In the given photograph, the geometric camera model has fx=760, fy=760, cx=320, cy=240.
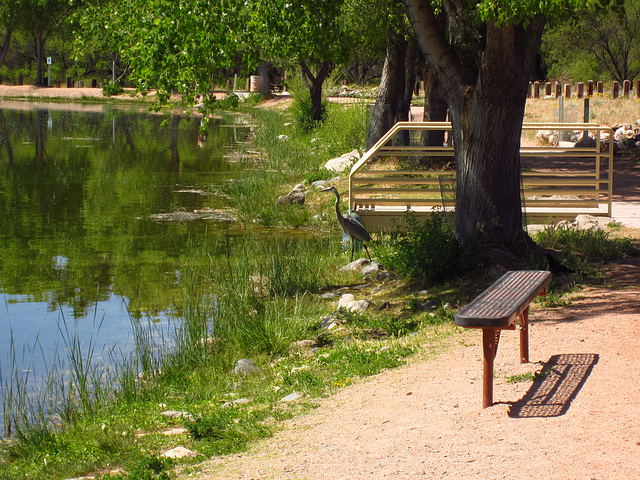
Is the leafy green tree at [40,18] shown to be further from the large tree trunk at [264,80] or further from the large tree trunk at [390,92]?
the large tree trunk at [390,92]

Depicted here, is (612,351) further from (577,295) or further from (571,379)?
(577,295)

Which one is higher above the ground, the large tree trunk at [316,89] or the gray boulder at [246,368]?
the large tree trunk at [316,89]

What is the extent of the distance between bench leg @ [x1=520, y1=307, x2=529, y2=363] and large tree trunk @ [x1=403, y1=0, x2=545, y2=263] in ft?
10.6

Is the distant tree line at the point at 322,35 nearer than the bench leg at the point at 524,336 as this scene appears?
No

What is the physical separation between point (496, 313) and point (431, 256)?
4550mm

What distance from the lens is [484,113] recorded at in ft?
29.8

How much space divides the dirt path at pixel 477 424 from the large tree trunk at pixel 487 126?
2791 millimetres

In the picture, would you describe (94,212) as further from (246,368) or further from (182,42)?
(246,368)

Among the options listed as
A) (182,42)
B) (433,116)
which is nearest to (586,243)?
(182,42)

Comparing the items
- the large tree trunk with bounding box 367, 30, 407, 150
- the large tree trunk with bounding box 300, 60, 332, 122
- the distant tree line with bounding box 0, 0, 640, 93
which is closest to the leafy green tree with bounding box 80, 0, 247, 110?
the distant tree line with bounding box 0, 0, 640, 93

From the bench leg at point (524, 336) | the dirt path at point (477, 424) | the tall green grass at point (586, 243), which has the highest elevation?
the tall green grass at point (586, 243)

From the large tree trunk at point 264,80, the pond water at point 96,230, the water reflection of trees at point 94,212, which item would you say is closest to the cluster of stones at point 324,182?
the pond water at point 96,230

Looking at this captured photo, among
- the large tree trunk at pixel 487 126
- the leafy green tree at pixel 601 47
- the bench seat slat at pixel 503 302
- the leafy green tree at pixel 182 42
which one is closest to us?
the bench seat slat at pixel 503 302

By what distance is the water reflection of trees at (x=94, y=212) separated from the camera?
1094 centimetres
